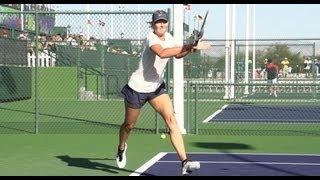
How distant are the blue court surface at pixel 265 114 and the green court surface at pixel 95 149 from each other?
157 inches

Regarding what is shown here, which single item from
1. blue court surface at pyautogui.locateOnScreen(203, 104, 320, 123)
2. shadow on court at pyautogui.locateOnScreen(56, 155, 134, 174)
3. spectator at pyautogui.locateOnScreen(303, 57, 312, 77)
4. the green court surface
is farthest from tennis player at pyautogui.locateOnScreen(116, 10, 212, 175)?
spectator at pyautogui.locateOnScreen(303, 57, 312, 77)

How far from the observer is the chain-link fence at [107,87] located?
16.1m

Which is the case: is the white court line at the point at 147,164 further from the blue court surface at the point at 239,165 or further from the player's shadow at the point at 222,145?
the player's shadow at the point at 222,145

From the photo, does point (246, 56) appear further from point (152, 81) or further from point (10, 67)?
point (152, 81)

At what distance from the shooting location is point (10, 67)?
2341 centimetres

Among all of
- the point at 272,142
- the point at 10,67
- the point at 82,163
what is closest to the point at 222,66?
the point at 10,67

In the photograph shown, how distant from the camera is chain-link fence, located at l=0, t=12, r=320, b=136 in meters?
16.1

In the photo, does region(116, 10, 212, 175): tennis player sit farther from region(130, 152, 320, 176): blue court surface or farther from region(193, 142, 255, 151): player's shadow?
region(193, 142, 255, 151): player's shadow

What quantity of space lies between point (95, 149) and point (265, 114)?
8815mm

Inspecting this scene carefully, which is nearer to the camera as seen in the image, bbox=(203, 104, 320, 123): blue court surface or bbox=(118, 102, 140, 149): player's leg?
bbox=(118, 102, 140, 149): player's leg

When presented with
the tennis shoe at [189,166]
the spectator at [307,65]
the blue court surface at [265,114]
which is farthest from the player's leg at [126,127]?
the spectator at [307,65]

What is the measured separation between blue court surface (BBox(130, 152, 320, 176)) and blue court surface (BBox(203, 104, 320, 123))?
645cm

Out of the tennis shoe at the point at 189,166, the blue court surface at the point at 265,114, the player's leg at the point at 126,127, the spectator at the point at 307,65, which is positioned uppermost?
the spectator at the point at 307,65
